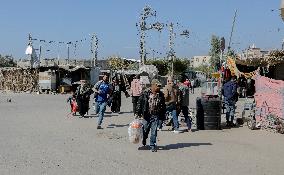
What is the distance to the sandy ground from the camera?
815cm

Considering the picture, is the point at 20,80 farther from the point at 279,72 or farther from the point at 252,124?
the point at 252,124

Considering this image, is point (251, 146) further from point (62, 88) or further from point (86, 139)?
point (62, 88)

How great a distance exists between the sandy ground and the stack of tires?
0.36 meters

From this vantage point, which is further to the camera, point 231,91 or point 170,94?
point 231,91

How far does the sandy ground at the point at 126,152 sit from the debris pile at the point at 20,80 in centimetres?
3207

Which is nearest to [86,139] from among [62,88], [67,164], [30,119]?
[67,164]

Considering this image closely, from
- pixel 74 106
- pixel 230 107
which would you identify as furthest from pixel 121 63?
pixel 230 107

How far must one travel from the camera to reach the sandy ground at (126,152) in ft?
26.7

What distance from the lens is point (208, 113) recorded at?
14.0 m

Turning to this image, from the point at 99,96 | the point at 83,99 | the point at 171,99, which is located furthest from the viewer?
the point at 83,99

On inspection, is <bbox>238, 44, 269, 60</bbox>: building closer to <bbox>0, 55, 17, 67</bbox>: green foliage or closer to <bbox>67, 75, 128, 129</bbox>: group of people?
<bbox>67, 75, 128, 129</bbox>: group of people

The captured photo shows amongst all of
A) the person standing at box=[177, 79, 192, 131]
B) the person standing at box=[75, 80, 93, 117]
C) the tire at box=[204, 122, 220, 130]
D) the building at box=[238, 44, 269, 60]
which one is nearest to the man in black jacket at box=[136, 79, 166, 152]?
the person standing at box=[177, 79, 192, 131]

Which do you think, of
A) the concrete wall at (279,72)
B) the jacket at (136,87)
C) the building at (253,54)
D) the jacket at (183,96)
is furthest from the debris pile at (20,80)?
the jacket at (183,96)

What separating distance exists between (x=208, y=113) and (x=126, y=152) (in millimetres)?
4604
